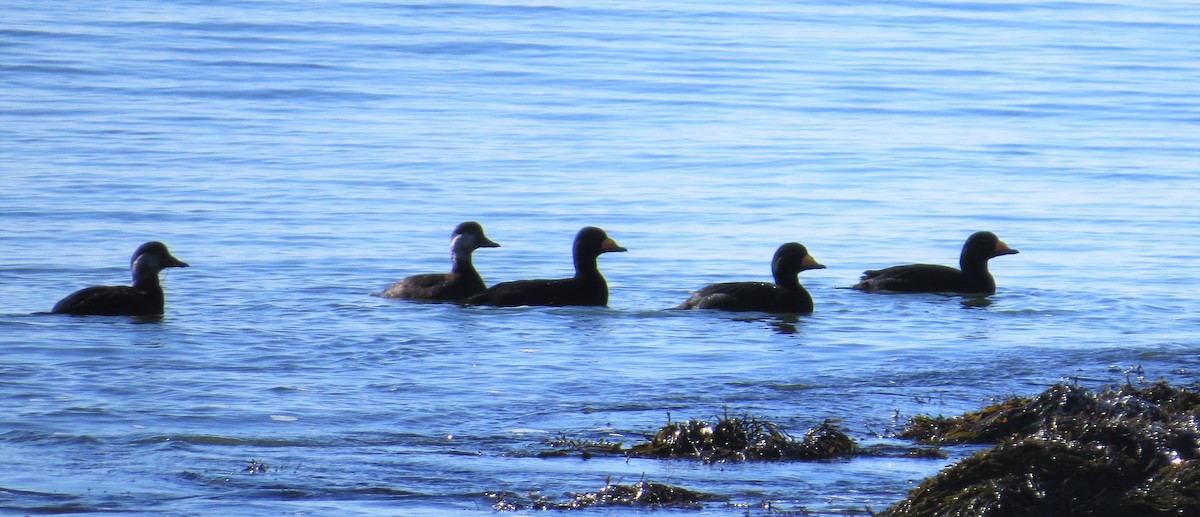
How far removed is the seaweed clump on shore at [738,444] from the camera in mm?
8469

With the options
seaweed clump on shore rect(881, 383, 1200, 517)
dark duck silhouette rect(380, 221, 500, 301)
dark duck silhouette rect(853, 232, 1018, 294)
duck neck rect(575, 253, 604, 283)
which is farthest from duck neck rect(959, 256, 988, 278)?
seaweed clump on shore rect(881, 383, 1200, 517)

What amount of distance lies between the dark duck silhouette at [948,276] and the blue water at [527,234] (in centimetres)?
17

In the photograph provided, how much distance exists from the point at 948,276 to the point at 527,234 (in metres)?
4.65

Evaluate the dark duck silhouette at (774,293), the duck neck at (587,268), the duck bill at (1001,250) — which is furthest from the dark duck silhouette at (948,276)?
the duck neck at (587,268)

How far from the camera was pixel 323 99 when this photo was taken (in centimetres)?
2972

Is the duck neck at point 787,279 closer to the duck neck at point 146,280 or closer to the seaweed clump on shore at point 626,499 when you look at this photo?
the duck neck at point 146,280

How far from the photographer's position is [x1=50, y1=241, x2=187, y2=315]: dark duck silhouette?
44.1 ft

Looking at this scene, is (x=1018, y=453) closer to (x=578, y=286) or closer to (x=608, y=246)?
(x=578, y=286)

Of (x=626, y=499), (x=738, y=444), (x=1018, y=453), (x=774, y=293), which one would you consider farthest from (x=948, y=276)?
(x=1018, y=453)

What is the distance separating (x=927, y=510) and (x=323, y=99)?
23932 mm

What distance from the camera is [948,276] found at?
15.4 meters

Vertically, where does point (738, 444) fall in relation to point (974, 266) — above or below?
below

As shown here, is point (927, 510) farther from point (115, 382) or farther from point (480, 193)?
point (480, 193)

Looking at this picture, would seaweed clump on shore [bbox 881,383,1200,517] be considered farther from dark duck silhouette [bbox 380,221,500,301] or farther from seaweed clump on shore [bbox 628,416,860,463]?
dark duck silhouette [bbox 380,221,500,301]
